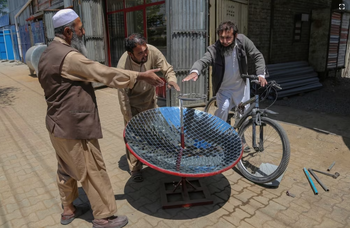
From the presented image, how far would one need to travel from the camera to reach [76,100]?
223 centimetres

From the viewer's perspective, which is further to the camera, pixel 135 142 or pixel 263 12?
pixel 263 12

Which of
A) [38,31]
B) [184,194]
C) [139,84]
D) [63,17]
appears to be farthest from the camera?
[38,31]

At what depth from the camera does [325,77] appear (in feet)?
32.5

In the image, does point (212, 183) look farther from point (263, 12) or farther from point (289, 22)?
point (289, 22)

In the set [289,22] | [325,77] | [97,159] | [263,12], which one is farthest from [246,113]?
[325,77]

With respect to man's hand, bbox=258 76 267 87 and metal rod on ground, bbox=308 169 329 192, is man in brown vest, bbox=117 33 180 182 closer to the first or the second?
man's hand, bbox=258 76 267 87

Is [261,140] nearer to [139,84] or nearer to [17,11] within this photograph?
[139,84]

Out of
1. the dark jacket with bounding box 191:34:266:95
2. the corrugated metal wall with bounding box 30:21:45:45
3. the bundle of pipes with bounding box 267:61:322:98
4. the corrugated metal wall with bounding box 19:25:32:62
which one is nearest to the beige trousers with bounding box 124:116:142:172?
the dark jacket with bounding box 191:34:266:95

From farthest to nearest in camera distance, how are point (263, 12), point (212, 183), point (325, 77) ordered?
point (325, 77)
point (263, 12)
point (212, 183)

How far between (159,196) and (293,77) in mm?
7094

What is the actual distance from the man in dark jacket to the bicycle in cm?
14

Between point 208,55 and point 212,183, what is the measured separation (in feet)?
5.35

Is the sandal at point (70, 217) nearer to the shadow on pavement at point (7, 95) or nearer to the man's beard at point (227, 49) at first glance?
the man's beard at point (227, 49)

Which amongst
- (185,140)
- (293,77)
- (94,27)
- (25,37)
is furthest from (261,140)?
(25,37)
